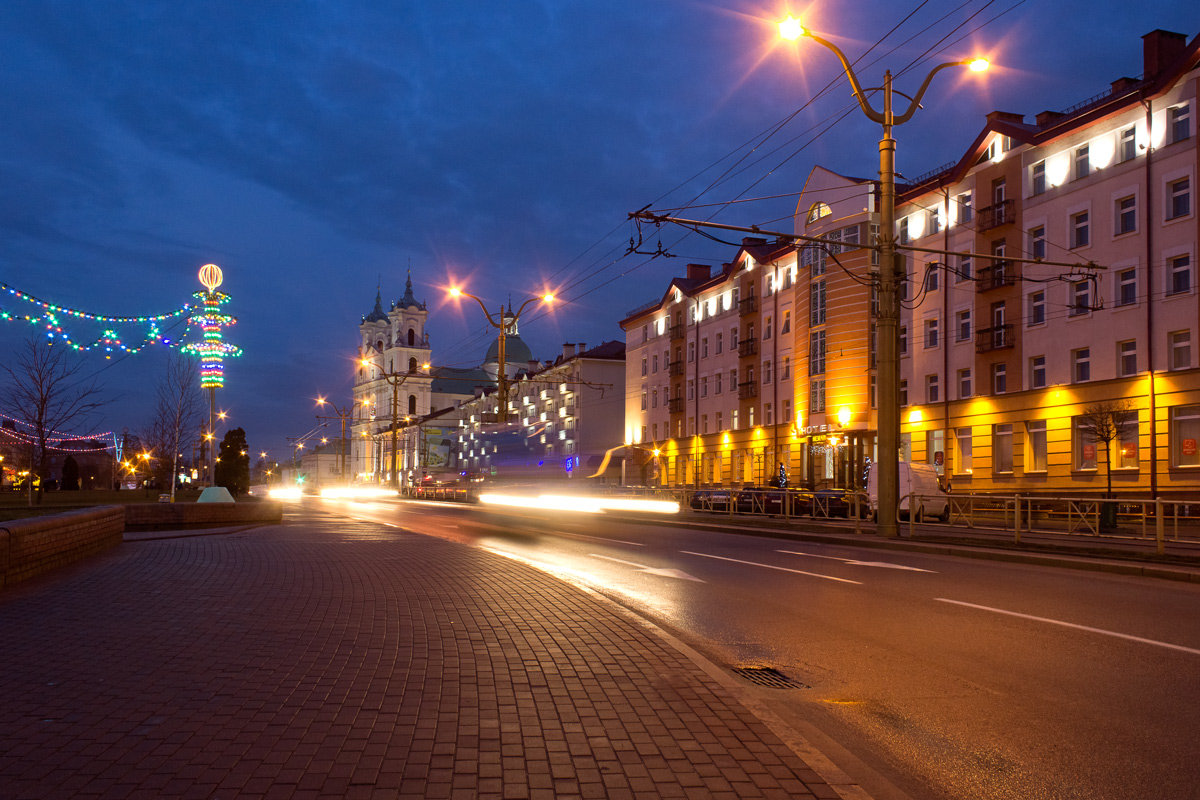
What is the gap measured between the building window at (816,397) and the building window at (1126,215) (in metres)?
17.5

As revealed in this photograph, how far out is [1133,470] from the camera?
32188 mm

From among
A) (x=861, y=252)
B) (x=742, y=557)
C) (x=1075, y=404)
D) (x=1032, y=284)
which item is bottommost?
(x=742, y=557)

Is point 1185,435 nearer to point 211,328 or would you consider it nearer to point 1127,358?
point 1127,358

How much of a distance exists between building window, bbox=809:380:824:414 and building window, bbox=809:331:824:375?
0.55 m

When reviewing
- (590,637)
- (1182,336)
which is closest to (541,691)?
(590,637)

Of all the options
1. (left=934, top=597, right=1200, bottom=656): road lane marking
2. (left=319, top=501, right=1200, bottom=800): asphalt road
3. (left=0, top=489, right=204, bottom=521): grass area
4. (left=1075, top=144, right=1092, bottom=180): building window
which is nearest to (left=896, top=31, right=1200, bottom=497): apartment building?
(left=1075, top=144, right=1092, bottom=180): building window

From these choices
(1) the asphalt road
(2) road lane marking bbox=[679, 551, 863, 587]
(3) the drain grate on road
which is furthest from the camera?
(2) road lane marking bbox=[679, 551, 863, 587]

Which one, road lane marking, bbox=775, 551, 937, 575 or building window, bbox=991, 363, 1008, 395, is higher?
building window, bbox=991, 363, 1008, 395

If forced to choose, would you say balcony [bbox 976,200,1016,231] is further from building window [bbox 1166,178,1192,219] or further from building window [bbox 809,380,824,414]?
building window [bbox 809,380,824,414]

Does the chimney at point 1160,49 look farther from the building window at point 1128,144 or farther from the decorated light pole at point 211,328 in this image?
the decorated light pole at point 211,328

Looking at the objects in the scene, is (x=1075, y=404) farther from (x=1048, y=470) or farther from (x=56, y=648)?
(x=56, y=648)

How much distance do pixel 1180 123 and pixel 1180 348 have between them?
7.07 m

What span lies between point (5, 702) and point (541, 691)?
10.2 feet

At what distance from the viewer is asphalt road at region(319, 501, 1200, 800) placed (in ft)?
16.6
